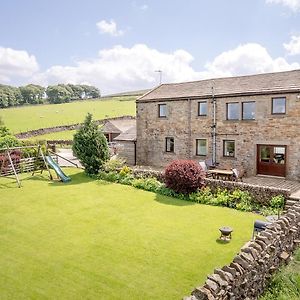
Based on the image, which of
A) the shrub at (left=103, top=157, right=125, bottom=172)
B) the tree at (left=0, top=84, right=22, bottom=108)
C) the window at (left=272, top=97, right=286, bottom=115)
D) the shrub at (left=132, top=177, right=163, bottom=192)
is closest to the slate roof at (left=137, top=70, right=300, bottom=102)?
the window at (left=272, top=97, right=286, bottom=115)

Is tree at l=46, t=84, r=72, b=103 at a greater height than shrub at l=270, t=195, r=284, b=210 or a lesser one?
greater

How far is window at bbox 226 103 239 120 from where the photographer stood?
23.9m

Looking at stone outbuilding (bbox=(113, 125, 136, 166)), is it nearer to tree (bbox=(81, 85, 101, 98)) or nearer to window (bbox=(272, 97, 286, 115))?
window (bbox=(272, 97, 286, 115))

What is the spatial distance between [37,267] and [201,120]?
735 inches

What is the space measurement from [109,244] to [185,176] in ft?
25.4

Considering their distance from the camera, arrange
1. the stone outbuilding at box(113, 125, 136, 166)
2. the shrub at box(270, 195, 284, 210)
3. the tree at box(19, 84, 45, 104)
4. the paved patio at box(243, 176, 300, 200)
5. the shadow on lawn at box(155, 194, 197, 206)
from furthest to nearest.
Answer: the tree at box(19, 84, 45, 104), the stone outbuilding at box(113, 125, 136, 166), the paved patio at box(243, 176, 300, 200), the shadow on lawn at box(155, 194, 197, 206), the shrub at box(270, 195, 284, 210)

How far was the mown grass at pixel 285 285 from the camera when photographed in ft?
26.4

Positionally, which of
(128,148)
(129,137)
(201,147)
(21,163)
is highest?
(129,137)

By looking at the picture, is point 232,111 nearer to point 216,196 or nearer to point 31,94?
point 216,196

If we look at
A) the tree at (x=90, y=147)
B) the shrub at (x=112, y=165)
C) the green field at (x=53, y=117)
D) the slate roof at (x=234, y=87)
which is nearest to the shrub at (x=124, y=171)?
the shrub at (x=112, y=165)

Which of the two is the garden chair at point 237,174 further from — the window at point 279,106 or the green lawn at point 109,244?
the window at point 279,106

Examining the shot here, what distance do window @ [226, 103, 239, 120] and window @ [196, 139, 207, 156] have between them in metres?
3.03

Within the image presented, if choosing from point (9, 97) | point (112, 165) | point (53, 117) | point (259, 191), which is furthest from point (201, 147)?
point (9, 97)

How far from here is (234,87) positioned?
81.3 feet
